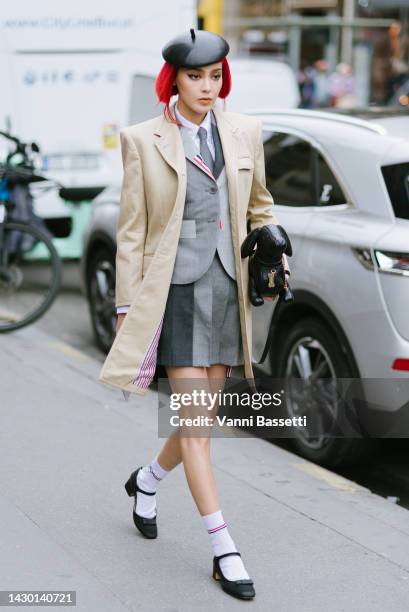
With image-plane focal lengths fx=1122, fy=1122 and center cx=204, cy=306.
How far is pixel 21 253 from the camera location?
7.57 metres

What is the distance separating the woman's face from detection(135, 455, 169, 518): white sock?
1.31 m

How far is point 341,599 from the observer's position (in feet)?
12.5

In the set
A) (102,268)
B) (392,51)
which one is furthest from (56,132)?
(392,51)

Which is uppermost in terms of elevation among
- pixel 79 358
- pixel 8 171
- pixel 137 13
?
pixel 137 13

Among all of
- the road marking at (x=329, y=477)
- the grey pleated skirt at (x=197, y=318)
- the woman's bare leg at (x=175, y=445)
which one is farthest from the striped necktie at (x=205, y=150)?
the road marking at (x=329, y=477)

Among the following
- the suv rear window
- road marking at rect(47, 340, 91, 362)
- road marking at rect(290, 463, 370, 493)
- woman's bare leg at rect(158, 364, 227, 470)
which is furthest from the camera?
road marking at rect(47, 340, 91, 362)

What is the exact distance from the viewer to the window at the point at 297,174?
18.0 ft

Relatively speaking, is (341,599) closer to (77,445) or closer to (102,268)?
(77,445)

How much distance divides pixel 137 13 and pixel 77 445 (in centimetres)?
543

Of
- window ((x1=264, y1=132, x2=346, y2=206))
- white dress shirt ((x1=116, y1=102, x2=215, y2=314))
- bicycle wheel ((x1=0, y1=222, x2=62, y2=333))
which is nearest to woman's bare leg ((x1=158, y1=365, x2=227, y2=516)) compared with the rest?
white dress shirt ((x1=116, y1=102, x2=215, y2=314))

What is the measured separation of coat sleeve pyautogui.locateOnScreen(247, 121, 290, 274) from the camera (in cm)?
393

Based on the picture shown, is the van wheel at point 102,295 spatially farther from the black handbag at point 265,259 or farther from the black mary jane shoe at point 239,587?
the black mary jane shoe at point 239,587

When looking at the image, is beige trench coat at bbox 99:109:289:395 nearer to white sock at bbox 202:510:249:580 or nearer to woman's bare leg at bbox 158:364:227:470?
woman's bare leg at bbox 158:364:227:470

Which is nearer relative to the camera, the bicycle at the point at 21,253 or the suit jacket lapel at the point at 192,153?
the suit jacket lapel at the point at 192,153
